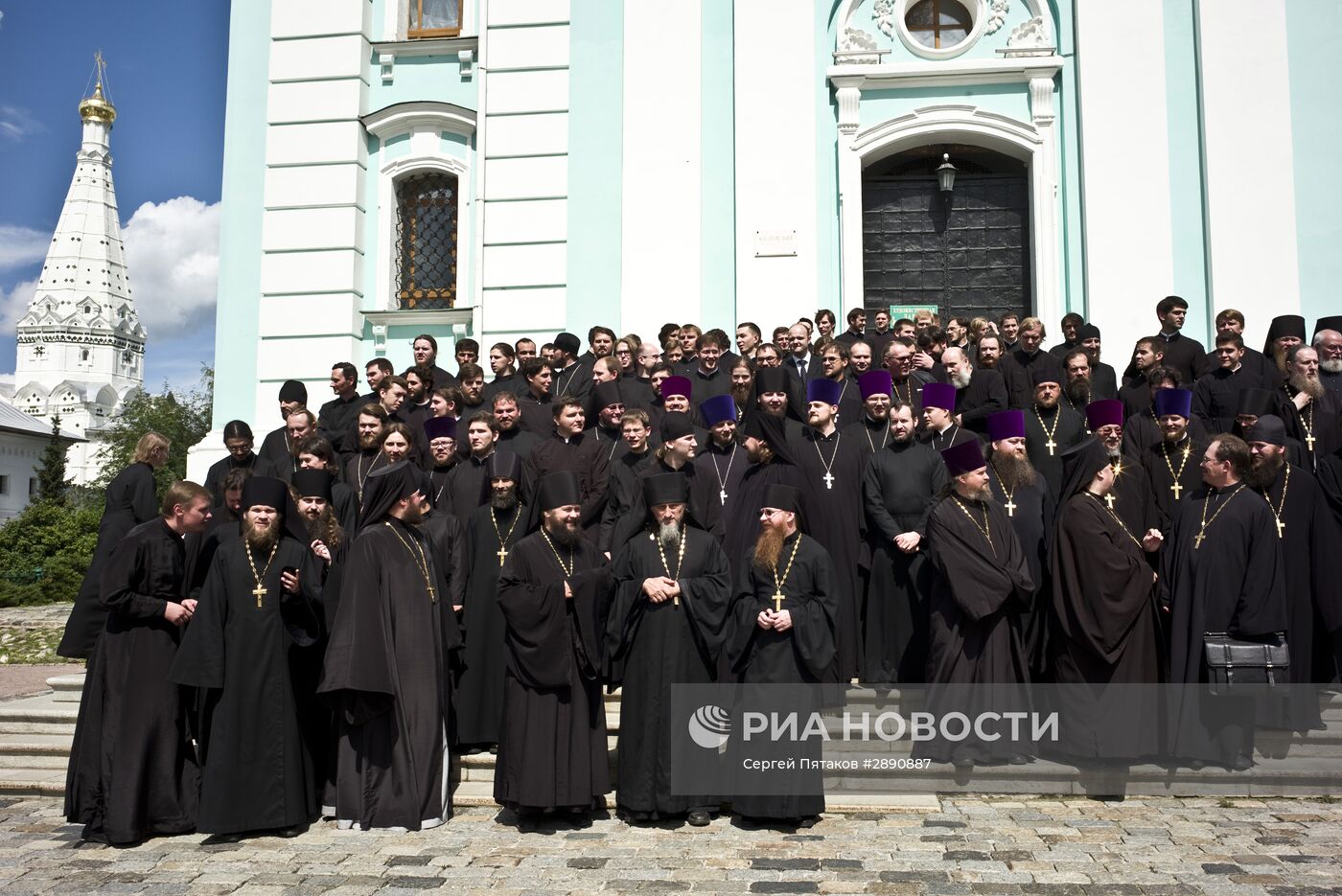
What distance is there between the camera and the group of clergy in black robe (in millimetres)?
5996

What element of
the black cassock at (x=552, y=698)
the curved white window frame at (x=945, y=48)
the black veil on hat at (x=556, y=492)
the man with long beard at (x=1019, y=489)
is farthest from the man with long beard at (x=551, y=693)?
the curved white window frame at (x=945, y=48)

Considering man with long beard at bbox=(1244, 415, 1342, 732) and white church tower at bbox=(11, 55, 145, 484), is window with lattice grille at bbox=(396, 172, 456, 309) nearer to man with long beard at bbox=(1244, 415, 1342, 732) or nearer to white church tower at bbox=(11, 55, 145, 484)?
man with long beard at bbox=(1244, 415, 1342, 732)

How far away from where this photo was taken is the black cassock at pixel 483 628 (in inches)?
285

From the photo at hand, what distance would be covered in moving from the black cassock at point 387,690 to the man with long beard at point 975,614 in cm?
281

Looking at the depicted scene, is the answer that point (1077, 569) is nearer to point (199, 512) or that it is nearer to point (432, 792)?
point (432, 792)

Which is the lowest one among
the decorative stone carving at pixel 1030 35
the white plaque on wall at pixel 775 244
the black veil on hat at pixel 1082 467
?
the black veil on hat at pixel 1082 467

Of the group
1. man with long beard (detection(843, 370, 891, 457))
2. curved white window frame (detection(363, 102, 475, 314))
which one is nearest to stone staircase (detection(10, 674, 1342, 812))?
man with long beard (detection(843, 370, 891, 457))

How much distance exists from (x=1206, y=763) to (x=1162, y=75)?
797 centimetres

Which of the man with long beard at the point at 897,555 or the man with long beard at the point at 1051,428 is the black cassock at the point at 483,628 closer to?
the man with long beard at the point at 897,555

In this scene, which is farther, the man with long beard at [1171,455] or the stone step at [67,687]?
the stone step at [67,687]

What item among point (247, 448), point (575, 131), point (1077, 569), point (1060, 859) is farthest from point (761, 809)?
point (575, 131)

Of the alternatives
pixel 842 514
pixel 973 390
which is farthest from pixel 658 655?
pixel 973 390

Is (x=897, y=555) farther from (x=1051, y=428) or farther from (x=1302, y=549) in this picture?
(x=1302, y=549)

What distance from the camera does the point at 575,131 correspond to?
1246cm
